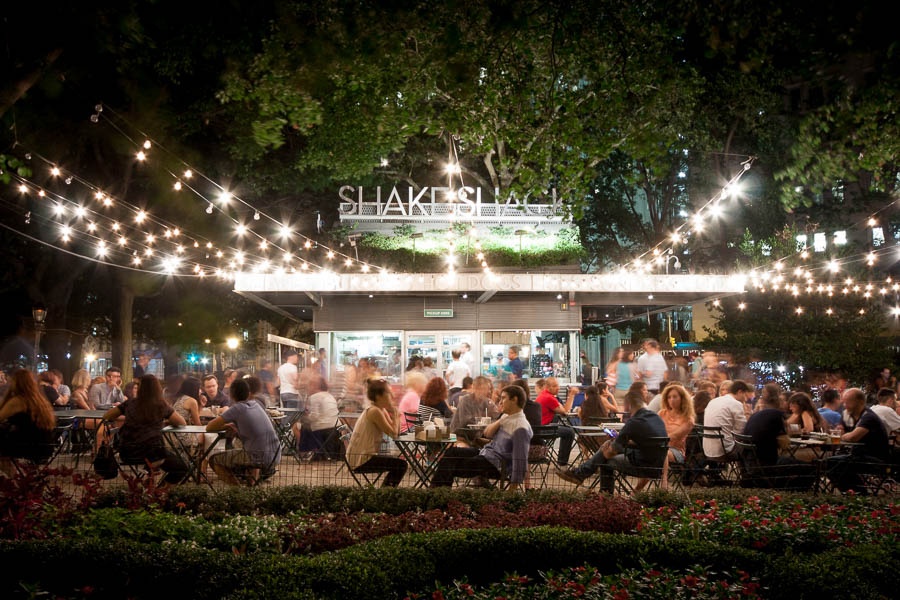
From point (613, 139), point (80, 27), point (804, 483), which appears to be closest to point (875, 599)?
point (804, 483)

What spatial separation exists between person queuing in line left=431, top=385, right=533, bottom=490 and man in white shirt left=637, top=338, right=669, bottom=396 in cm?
565

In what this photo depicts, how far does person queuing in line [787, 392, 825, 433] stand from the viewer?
9969 millimetres

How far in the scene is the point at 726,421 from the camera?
9273mm

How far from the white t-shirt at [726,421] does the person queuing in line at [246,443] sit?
5255mm

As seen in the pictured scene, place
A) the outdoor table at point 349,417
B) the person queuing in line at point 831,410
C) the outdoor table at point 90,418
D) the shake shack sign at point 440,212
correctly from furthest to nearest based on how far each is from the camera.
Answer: the shake shack sign at point 440,212 < the outdoor table at point 349,417 < the person queuing in line at point 831,410 < the outdoor table at point 90,418

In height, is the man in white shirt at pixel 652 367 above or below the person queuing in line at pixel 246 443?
above

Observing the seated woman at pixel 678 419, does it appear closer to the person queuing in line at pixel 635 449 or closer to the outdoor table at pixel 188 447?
the person queuing in line at pixel 635 449

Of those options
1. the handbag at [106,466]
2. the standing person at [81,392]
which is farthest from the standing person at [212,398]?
the handbag at [106,466]

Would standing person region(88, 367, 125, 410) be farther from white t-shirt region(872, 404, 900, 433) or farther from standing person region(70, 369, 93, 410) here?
white t-shirt region(872, 404, 900, 433)

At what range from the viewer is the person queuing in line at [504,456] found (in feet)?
25.7

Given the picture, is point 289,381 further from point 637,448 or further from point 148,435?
point 637,448

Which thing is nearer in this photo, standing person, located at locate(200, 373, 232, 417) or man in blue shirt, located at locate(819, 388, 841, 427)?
man in blue shirt, located at locate(819, 388, 841, 427)

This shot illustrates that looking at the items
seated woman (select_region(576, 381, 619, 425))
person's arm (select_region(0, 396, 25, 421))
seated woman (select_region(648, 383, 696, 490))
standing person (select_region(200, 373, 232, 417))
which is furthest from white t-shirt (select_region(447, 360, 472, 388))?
person's arm (select_region(0, 396, 25, 421))

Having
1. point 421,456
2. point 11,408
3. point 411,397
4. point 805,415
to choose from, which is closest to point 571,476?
point 421,456
